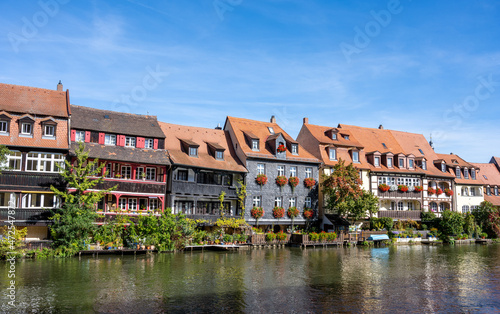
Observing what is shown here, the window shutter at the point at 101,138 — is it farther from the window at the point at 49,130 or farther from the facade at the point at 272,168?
the facade at the point at 272,168

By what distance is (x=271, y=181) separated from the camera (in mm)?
49312

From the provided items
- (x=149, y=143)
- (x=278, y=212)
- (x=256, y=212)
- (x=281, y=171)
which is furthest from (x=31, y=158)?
(x=281, y=171)

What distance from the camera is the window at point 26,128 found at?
3697 centimetres

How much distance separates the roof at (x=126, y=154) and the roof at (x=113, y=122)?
1.59 m

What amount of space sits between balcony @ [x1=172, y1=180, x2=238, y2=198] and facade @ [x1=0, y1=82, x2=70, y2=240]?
1060 cm

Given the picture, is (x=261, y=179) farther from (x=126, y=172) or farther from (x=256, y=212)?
(x=126, y=172)

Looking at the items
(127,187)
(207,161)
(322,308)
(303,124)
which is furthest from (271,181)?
(322,308)

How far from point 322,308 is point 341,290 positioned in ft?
14.0

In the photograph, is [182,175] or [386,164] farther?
[386,164]

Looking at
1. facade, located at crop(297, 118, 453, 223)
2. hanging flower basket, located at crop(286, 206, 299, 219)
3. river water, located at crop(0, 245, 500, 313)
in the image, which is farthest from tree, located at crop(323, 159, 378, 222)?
river water, located at crop(0, 245, 500, 313)

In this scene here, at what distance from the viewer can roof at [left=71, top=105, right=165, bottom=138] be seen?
40.9 m

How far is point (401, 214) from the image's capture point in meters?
56.0

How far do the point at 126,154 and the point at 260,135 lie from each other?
17429mm

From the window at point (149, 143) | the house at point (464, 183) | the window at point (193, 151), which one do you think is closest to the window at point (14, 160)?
the window at point (149, 143)
